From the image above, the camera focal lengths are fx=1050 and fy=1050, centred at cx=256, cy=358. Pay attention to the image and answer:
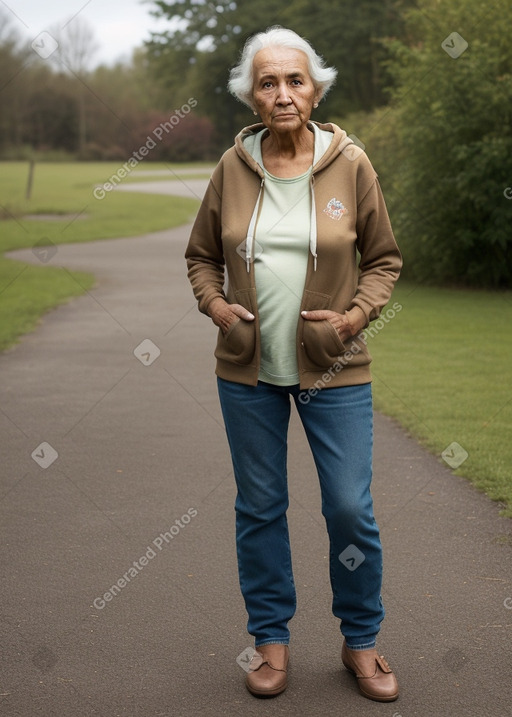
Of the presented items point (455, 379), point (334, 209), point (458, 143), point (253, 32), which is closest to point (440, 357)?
point (455, 379)

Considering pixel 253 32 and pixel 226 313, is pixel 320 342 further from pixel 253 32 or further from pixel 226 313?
pixel 253 32

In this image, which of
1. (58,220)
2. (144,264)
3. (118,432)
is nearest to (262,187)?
(118,432)

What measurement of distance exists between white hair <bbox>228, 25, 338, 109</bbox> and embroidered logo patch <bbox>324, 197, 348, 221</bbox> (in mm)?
401

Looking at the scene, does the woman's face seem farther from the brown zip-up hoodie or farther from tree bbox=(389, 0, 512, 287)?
tree bbox=(389, 0, 512, 287)

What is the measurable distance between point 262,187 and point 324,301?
414 millimetres

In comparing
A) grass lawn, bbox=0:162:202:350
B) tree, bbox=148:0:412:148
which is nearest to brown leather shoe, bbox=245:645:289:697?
grass lawn, bbox=0:162:202:350

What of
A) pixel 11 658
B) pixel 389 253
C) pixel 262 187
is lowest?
pixel 11 658

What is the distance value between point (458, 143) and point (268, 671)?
12.8 m

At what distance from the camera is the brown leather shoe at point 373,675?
3.38 meters

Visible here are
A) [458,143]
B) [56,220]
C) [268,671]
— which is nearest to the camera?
[268,671]

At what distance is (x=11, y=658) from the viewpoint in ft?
12.2

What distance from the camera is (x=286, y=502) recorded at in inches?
140

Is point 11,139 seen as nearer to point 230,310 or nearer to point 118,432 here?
point 118,432

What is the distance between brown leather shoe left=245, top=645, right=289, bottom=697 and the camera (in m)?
3.45
